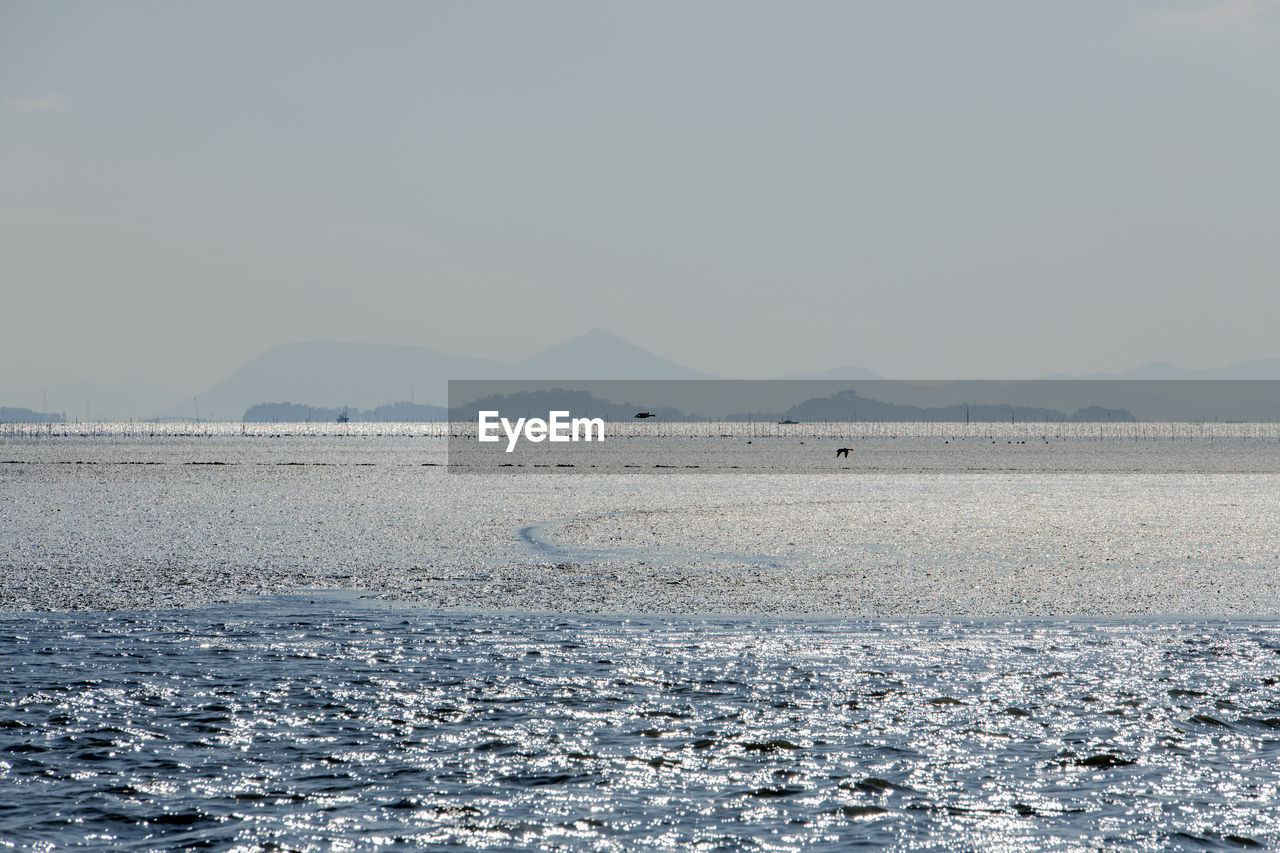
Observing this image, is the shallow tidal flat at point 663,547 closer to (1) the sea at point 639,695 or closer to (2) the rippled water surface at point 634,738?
(1) the sea at point 639,695

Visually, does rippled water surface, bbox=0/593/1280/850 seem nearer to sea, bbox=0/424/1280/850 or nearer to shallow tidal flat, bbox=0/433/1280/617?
sea, bbox=0/424/1280/850

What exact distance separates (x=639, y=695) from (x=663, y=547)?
19575mm

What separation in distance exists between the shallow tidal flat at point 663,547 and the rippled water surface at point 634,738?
423cm

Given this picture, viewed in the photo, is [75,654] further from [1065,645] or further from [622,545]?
[622,545]

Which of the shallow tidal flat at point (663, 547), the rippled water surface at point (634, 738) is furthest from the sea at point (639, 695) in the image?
the shallow tidal flat at point (663, 547)

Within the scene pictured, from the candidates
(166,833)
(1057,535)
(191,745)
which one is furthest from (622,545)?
(166,833)

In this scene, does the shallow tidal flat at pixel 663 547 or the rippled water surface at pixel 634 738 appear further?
the shallow tidal flat at pixel 663 547

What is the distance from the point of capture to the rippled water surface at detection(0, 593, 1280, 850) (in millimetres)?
10906

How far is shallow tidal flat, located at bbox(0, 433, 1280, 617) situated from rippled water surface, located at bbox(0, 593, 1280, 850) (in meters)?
4.23

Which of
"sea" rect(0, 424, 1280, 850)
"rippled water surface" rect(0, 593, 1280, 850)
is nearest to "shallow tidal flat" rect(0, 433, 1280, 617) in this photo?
"sea" rect(0, 424, 1280, 850)

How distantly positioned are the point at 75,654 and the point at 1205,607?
20.2 m

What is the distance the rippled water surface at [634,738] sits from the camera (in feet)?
35.8

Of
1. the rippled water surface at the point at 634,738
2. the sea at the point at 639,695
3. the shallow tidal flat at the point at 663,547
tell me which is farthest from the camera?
the shallow tidal flat at the point at 663,547

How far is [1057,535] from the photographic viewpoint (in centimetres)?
3838
